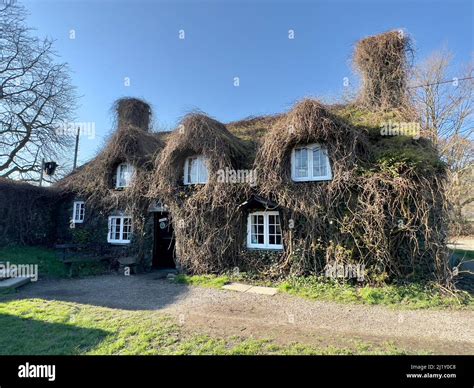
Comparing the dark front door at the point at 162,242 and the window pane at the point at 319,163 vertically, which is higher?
the window pane at the point at 319,163

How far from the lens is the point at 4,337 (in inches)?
191

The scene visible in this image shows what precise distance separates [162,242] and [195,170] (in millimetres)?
3847

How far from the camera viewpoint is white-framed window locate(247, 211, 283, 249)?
32.8ft

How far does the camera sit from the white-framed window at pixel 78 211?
14.8 metres

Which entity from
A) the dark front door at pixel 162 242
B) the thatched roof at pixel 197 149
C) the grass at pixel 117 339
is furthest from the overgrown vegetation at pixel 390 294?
the dark front door at pixel 162 242

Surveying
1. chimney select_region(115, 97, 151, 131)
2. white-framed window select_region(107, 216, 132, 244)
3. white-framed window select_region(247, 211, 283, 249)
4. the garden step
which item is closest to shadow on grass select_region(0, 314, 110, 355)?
the garden step

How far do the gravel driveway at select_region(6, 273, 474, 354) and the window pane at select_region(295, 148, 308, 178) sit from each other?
4.36 metres

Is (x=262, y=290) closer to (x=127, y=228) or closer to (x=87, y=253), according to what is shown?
(x=127, y=228)

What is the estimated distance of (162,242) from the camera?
41.4 feet

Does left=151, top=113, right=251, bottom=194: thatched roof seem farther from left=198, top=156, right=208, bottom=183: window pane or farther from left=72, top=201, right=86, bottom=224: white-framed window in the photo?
left=72, top=201, right=86, bottom=224: white-framed window

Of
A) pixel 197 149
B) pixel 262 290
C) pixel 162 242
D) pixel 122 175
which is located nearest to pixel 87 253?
pixel 162 242

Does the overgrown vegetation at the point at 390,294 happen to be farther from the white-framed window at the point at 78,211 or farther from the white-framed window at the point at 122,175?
the white-framed window at the point at 78,211

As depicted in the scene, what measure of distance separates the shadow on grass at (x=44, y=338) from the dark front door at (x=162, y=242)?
662cm
